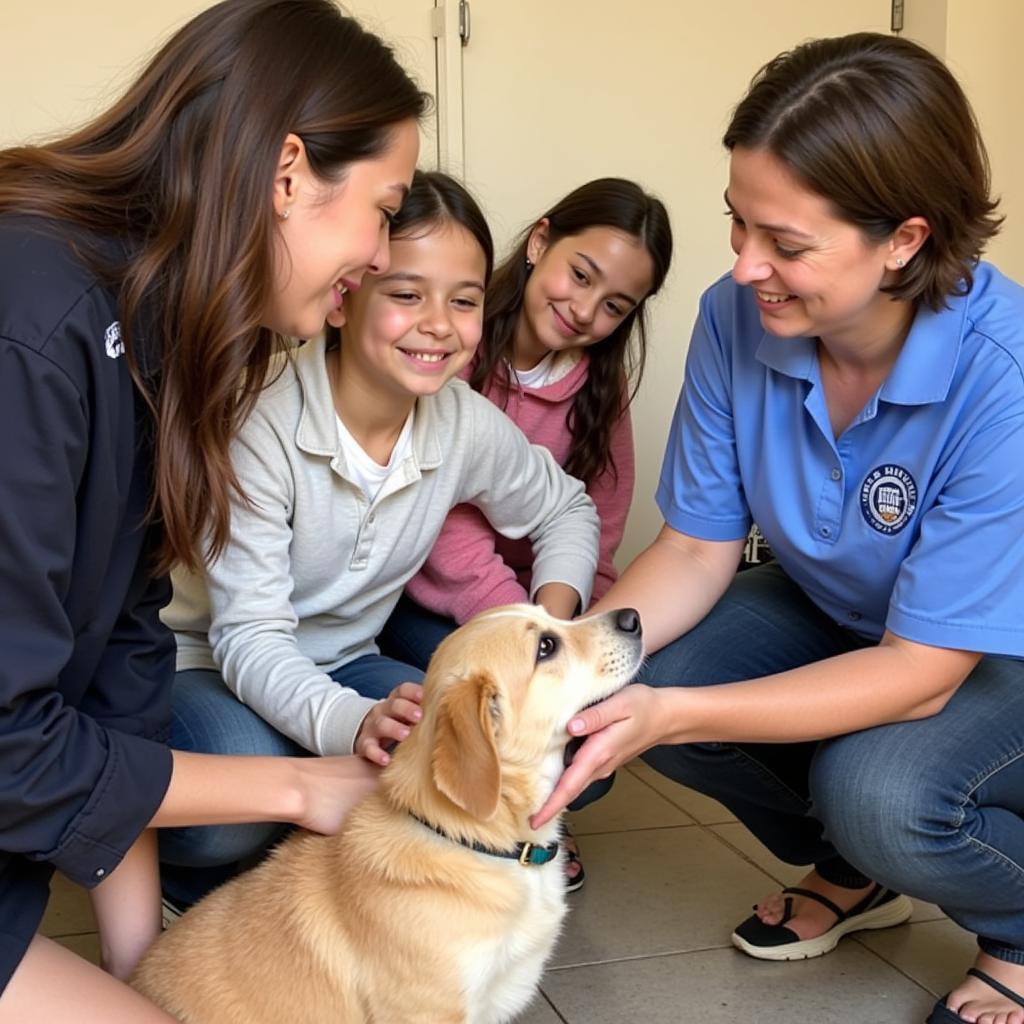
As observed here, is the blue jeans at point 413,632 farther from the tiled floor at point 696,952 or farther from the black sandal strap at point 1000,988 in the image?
the black sandal strap at point 1000,988

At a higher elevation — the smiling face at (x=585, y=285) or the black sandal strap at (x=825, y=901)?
the smiling face at (x=585, y=285)

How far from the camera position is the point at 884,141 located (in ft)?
4.72

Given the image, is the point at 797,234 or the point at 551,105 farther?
the point at 551,105

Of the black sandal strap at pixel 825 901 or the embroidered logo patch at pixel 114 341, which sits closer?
the embroidered logo patch at pixel 114 341

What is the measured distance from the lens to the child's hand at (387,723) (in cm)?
148

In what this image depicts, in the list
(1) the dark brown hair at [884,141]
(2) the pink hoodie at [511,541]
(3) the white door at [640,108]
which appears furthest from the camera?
(3) the white door at [640,108]

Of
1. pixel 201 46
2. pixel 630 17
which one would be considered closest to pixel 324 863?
pixel 201 46

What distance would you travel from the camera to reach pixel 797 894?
6.27 feet

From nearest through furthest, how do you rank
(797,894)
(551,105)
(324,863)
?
(324,863)
(797,894)
(551,105)

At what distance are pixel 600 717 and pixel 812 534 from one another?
50 cm

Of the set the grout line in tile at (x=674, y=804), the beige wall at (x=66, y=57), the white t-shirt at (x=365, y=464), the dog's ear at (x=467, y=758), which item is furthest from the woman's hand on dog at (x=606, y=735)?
the beige wall at (x=66, y=57)

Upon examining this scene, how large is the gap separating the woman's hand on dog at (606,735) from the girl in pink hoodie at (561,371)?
21.0 inches

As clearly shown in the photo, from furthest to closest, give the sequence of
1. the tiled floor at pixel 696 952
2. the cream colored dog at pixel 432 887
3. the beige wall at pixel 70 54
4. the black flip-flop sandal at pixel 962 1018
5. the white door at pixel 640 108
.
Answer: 1. the white door at pixel 640 108
2. the beige wall at pixel 70 54
3. the tiled floor at pixel 696 952
4. the black flip-flop sandal at pixel 962 1018
5. the cream colored dog at pixel 432 887

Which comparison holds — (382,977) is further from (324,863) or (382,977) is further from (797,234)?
(797,234)
